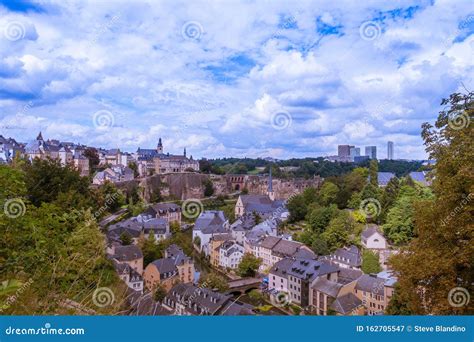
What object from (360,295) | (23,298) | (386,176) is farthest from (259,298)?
(386,176)

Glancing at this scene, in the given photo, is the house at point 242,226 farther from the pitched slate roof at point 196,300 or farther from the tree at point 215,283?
the pitched slate roof at point 196,300

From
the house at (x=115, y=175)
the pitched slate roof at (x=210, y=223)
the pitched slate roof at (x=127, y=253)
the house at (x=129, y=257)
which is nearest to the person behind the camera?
the house at (x=129, y=257)

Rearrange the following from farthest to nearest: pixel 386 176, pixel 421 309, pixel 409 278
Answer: pixel 386 176
pixel 421 309
pixel 409 278

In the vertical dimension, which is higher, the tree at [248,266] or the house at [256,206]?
the house at [256,206]

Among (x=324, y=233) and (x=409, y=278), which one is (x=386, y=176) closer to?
(x=324, y=233)

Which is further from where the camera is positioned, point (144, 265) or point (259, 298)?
point (259, 298)

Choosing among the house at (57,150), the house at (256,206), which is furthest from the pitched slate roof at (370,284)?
the house at (57,150)

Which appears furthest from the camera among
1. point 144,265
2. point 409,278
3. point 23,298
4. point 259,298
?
point 259,298

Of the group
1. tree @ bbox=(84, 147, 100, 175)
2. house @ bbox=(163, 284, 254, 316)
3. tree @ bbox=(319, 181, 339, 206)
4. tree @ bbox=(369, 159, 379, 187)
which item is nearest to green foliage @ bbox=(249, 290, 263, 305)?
house @ bbox=(163, 284, 254, 316)
